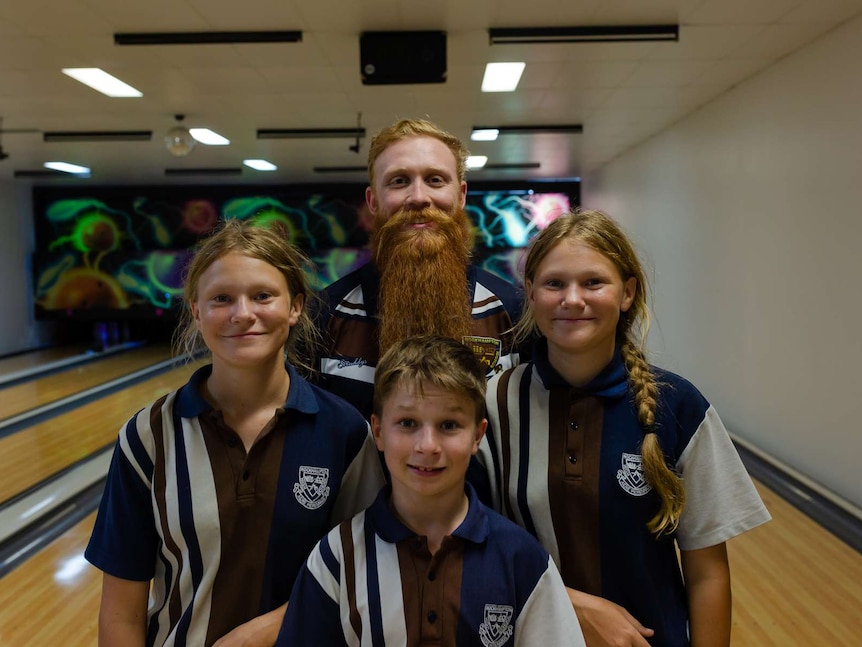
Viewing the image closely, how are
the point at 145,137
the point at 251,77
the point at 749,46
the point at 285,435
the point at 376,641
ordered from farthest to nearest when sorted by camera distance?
the point at 145,137
the point at 251,77
the point at 749,46
the point at 285,435
the point at 376,641

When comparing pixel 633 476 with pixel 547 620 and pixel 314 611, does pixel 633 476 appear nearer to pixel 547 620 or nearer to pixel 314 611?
pixel 547 620

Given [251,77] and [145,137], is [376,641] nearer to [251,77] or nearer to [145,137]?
[251,77]

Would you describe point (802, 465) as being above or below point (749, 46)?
below

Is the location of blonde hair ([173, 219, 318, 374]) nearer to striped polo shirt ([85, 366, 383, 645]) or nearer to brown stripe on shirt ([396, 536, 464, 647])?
striped polo shirt ([85, 366, 383, 645])

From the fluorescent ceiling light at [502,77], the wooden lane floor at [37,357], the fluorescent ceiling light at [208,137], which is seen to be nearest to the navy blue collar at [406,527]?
the fluorescent ceiling light at [502,77]

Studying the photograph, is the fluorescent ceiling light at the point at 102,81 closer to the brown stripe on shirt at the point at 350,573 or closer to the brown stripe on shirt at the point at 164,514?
the brown stripe on shirt at the point at 164,514

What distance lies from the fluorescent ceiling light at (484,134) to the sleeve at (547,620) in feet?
19.3

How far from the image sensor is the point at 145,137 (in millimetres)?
6426

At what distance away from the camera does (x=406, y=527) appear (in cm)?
111

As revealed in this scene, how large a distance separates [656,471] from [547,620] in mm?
300

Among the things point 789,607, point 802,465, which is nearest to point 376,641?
point 789,607

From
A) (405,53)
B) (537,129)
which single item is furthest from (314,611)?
(537,129)

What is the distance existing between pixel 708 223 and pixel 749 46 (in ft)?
5.56

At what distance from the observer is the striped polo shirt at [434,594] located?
42.1 inches
